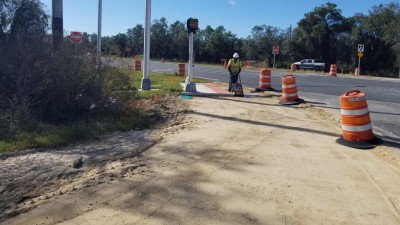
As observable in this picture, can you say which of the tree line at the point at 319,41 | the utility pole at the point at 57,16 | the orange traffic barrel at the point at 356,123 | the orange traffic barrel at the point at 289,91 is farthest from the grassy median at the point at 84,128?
the tree line at the point at 319,41

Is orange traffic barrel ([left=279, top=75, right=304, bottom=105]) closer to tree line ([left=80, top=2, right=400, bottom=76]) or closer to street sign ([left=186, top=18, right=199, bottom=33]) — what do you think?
street sign ([left=186, top=18, right=199, bottom=33])

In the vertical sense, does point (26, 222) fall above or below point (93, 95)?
below

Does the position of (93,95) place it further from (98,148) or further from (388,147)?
(388,147)

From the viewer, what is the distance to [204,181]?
231 inches

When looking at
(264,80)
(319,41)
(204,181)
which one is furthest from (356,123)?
(319,41)

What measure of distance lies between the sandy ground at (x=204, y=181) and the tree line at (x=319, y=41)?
39.6 m

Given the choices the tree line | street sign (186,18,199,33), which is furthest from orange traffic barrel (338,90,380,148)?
the tree line

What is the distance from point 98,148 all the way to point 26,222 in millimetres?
3244

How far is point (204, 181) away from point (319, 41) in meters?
63.5

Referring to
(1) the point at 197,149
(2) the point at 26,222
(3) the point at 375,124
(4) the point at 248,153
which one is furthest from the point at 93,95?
(3) the point at 375,124

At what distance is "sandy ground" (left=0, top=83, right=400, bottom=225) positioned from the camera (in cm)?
476

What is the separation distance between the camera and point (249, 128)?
32.8 ft

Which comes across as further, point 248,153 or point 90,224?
point 248,153

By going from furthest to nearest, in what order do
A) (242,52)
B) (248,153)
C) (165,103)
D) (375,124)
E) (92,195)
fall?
1. (242,52)
2. (165,103)
3. (375,124)
4. (248,153)
5. (92,195)
